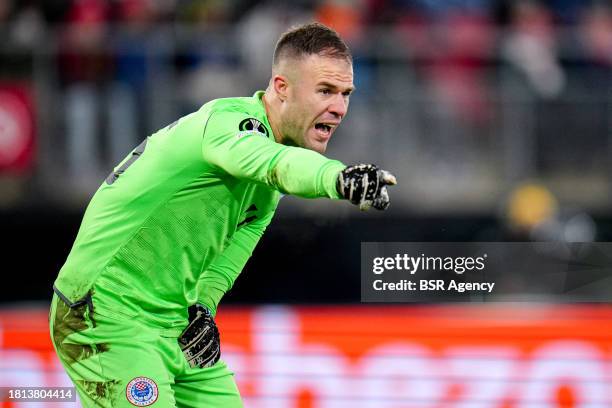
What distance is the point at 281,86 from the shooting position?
4465 mm

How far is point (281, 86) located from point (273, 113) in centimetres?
11

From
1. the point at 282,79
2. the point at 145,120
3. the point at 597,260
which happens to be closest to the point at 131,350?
the point at 282,79

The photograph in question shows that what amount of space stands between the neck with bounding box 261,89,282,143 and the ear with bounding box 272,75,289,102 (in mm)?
36

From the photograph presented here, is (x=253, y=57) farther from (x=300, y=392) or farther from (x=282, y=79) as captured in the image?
(x=282, y=79)

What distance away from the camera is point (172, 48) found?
9.80 m

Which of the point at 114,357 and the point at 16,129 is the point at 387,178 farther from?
the point at 16,129

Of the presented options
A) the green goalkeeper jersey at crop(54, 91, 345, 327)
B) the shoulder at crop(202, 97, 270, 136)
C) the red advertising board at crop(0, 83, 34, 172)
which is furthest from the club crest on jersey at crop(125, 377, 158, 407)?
the red advertising board at crop(0, 83, 34, 172)

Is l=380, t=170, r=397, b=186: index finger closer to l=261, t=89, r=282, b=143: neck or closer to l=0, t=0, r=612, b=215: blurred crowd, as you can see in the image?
l=261, t=89, r=282, b=143: neck

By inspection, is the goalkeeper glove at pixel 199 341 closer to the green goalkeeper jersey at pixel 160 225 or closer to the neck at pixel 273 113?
the green goalkeeper jersey at pixel 160 225

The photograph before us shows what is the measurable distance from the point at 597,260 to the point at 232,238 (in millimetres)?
3421

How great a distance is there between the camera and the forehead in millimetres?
4355

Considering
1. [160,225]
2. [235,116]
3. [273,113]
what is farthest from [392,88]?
[235,116]

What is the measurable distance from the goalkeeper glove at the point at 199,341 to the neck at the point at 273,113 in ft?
2.80

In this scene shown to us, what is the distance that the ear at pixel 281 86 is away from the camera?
4445mm
